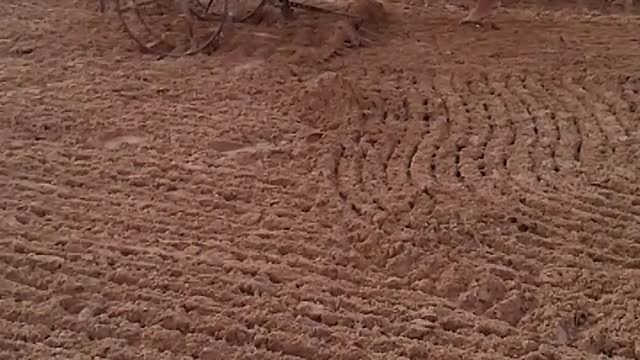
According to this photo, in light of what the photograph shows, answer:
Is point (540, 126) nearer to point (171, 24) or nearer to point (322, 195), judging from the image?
point (322, 195)

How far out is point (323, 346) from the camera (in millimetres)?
2670

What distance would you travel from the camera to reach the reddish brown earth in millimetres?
2750

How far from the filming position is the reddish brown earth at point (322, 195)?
2.75 metres

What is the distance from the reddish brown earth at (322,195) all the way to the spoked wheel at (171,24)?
0.12 meters

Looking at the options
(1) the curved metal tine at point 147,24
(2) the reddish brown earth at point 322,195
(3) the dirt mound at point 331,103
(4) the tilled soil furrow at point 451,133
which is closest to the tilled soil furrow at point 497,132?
(2) the reddish brown earth at point 322,195

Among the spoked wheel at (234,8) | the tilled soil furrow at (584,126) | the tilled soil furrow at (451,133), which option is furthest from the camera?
the spoked wheel at (234,8)

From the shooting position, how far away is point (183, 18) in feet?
17.4

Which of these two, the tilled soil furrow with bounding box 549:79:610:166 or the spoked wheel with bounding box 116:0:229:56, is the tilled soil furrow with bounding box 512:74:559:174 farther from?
the spoked wheel with bounding box 116:0:229:56

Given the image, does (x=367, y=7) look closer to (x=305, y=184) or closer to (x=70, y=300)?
(x=305, y=184)

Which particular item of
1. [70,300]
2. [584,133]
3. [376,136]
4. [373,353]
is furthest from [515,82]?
[70,300]

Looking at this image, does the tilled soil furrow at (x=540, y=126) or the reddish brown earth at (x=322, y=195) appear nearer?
the reddish brown earth at (x=322, y=195)

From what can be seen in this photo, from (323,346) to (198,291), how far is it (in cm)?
46

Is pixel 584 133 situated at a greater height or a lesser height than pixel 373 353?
greater

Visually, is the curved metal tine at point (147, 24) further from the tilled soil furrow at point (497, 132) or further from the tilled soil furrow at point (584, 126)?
the tilled soil furrow at point (584, 126)
